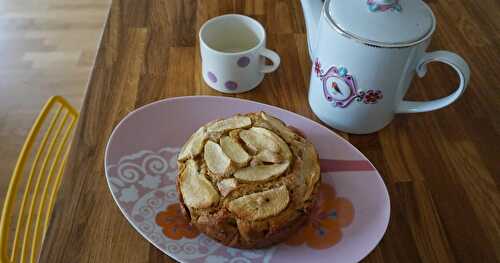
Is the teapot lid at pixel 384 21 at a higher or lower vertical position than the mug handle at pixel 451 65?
higher

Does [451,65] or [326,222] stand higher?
[451,65]

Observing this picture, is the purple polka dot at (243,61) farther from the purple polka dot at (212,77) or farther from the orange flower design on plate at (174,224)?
the orange flower design on plate at (174,224)

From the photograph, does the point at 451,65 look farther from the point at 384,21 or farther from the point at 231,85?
the point at 231,85

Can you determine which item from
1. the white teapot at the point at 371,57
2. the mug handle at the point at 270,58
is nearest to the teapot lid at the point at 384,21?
the white teapot at the point at 371,57

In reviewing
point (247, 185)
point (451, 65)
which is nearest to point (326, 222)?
point (247, 185)

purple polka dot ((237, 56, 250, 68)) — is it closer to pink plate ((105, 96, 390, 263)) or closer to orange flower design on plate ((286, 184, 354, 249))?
pink plate ((105, 96, 390, 263))

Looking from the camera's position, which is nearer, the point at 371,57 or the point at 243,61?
the point at 371,57
